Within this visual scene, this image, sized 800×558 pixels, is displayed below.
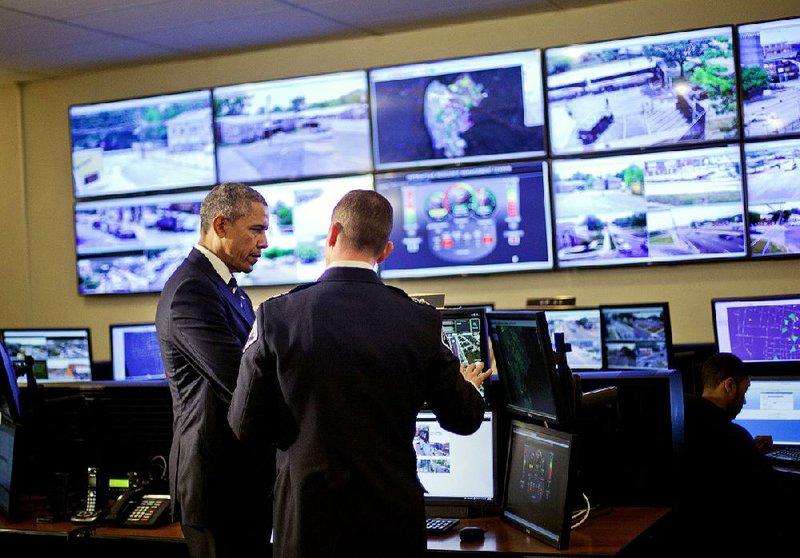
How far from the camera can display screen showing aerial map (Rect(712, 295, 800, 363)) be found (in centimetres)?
404

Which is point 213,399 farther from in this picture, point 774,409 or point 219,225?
point 774,409

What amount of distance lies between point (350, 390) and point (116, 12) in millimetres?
3497

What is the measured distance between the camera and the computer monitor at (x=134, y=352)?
5574 millimetres

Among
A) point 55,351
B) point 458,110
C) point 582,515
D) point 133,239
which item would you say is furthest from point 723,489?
point 133,239

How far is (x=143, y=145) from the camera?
241 inches

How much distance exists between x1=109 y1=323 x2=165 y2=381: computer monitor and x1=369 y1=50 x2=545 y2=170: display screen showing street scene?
1584mm

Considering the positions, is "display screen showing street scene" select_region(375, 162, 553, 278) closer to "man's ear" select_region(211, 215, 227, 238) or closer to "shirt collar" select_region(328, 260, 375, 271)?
"man's ear" select_region(211, 215, 227, 238)

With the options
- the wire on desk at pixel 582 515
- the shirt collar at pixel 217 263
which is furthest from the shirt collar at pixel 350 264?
the wire on desk at pixel 582 515

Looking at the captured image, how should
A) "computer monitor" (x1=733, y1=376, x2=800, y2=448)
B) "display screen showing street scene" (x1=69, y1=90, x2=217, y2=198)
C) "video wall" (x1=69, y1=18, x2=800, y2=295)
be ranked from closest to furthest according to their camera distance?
"computer monitor" (x1=733, y1=376, x2=800, y2=448) → "video wall" (x1=69, y1=18, x2=800, y2=295) → "display screen showing street scene" (x1=69, y1=90, x2=217, y2=198)

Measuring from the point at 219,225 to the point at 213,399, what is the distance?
0.47 metres

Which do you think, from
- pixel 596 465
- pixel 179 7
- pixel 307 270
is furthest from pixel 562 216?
pixel 596 465

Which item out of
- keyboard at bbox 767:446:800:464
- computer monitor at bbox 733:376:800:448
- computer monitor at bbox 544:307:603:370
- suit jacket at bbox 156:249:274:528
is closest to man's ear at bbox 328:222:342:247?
suit jacket at bbox 156:249:274:528

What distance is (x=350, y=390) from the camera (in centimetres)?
206

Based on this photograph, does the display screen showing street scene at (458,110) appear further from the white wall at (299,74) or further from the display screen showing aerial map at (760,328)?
the display screen showing aerial map at (760,328)
